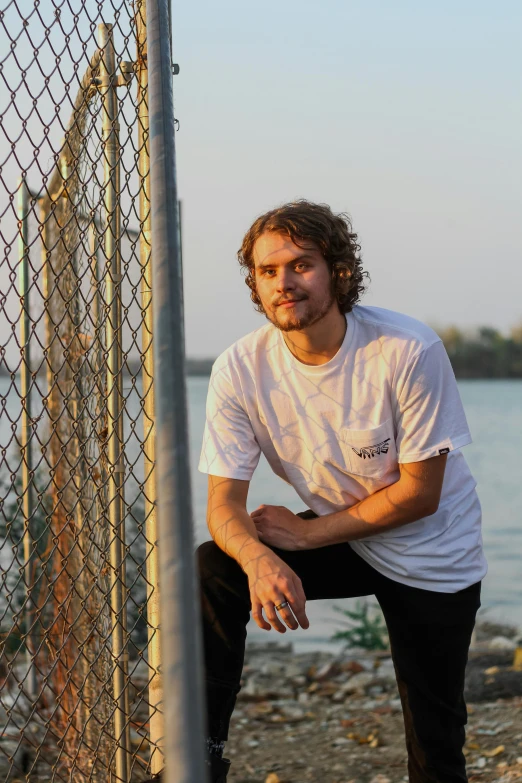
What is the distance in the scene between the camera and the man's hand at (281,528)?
2779 mm

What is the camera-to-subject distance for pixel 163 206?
1.58m

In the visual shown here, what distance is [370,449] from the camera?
2.78m

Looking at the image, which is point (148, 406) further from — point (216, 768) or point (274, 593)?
point (216, 768)

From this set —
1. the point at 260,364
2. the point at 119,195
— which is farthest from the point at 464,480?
the point at 119,195

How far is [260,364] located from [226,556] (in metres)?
0.61

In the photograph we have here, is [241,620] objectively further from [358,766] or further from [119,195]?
[358,766]

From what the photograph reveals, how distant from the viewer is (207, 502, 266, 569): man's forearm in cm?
260

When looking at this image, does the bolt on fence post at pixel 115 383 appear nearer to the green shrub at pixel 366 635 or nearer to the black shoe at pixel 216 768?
the black shoe at pixel 216 768

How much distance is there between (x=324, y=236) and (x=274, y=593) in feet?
3.59

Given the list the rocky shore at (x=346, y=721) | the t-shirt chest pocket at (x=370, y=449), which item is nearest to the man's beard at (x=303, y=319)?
the t-shirt chest pocket at (x=370, y=449)

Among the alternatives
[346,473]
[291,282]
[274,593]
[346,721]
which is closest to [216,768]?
[274,593]

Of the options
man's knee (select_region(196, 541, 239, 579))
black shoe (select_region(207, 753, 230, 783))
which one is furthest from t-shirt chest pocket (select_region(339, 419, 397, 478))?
black shoe (select_region(207, 753, 230, 783))

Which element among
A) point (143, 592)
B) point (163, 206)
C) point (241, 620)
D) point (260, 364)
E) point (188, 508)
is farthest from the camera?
point (143, 592)

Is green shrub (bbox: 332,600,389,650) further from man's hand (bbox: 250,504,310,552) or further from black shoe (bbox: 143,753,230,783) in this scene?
black shoe (bbox: 143,753,230,783)
